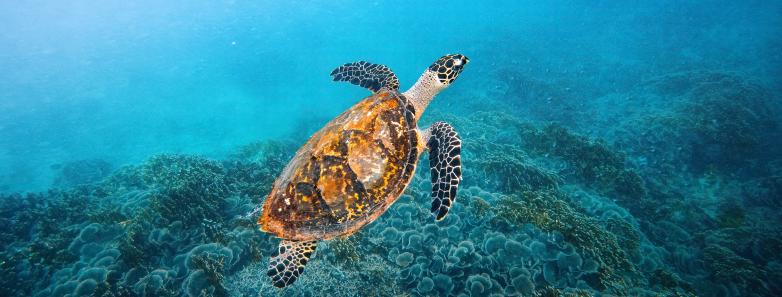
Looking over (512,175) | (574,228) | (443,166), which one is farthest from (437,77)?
(512,175)

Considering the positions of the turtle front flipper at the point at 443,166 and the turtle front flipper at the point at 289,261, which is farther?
the turtle front flipper at the point at 289,261

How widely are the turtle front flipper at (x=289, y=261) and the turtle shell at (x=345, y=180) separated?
310 millimetres

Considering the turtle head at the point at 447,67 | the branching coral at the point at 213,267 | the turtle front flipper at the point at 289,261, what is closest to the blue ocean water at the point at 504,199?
the branching coral at the point at 213,267

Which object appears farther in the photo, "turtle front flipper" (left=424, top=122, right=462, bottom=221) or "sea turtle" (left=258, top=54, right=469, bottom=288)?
"sea turtle" (left=258, top=54, right=469, bottom=288)

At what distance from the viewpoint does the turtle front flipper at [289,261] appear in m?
3.26

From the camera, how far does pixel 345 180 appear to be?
129 inches

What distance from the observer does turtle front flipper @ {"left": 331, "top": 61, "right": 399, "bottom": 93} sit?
5.00 meters

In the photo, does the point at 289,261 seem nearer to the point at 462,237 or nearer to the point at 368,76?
the point at 462,237

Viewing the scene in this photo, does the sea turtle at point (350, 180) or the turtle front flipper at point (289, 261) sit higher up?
the sea turtle at point (350, 180)

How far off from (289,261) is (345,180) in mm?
1172

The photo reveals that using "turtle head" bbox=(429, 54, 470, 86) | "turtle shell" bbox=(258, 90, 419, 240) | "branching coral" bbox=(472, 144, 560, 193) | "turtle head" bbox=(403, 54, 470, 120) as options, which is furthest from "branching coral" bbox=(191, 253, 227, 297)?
"branching coral" bbox=(472, 144, 560, 193)

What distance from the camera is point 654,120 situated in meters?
11.5

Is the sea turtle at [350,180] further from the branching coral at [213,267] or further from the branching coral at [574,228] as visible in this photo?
the branching coral at [574,228]

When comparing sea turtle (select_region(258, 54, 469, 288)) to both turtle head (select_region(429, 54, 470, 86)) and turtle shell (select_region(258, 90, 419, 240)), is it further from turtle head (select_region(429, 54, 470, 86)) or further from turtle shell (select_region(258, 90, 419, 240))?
turtle head (select_region(429, 54, 470, 86))
